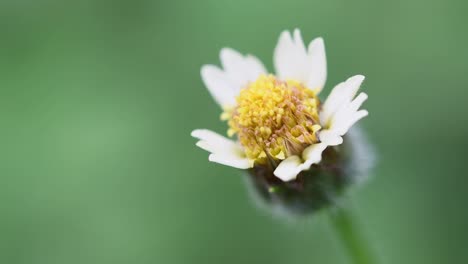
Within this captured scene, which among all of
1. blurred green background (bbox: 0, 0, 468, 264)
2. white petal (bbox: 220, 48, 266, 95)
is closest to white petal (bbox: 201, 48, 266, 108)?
white petal (bbox: 220, 48, 266, 95)

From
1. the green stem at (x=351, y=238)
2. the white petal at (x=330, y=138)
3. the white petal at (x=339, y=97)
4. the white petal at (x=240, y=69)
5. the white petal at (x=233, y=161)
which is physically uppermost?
the white petal at (x=240, y=69)

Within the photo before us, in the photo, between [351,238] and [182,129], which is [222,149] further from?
[182,129]

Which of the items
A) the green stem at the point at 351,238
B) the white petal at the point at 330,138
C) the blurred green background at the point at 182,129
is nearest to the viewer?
the white petal at the point at 330,138

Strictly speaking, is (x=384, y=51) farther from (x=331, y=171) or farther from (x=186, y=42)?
(x=331, y=171)

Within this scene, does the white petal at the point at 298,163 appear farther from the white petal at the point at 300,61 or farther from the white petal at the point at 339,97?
the white petal at the point at 300,61

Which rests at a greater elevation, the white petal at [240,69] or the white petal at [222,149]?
the white petal at [240,69]

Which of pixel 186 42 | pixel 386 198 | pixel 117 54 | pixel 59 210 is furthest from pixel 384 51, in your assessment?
pixel 59 210

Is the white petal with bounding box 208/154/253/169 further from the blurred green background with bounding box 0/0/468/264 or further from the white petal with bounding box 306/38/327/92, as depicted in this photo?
the blurred green background with bounding box 0/0/468/264

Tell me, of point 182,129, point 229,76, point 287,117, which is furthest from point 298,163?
point 182,129

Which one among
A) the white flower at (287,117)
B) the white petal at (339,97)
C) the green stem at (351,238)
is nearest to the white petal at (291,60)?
the white flower at (287,117)
